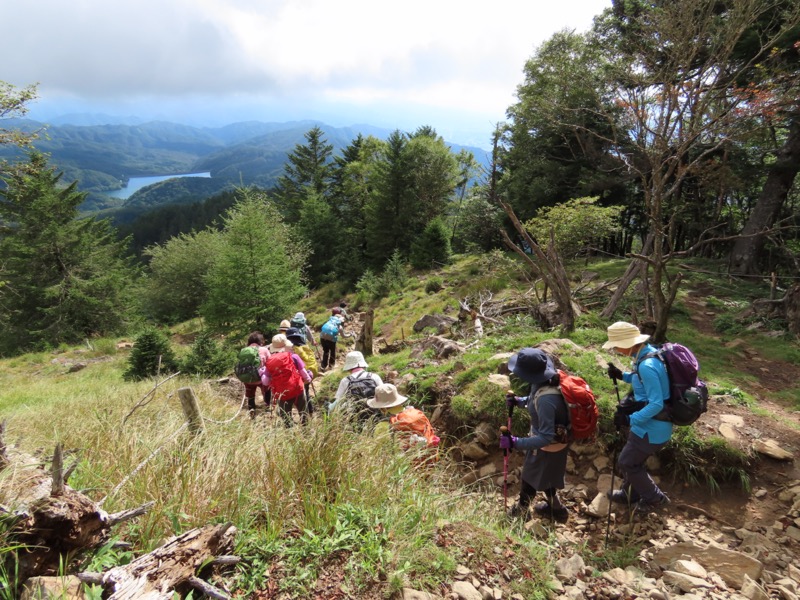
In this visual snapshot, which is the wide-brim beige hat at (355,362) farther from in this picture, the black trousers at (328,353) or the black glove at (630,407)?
the black trousers at (328,353)

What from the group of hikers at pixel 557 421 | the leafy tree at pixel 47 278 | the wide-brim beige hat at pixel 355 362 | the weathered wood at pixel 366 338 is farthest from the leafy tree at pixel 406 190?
the group of hikers at pixel 557 421

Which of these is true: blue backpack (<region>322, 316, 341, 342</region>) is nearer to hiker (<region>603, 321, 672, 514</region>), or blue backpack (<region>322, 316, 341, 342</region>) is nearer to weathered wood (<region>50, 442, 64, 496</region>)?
hiker (<region>603, 321, 672, 514</region>)

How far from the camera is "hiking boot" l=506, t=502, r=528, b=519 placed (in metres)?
3.95

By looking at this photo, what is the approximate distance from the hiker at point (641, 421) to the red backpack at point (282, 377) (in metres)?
4.23

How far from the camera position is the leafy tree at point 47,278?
22.4 metres

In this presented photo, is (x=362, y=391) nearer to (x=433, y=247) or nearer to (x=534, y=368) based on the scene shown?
(x=534, y=368)

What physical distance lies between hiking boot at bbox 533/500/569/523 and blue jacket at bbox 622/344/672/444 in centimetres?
114

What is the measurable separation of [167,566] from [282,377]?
12.7ft

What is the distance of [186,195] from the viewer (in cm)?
19962

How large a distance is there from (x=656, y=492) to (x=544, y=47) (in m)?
25.7

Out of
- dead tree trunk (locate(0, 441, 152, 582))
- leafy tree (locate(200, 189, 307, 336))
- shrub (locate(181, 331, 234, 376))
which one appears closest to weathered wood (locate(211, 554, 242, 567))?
dead tree trunk (locate(0, 441, 152, 582))

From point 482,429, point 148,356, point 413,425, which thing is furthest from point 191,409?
point 148,356

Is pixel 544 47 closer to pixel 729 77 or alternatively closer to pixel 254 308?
pixel 729 77

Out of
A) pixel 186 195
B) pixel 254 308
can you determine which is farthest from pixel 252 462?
pixel 186 195
